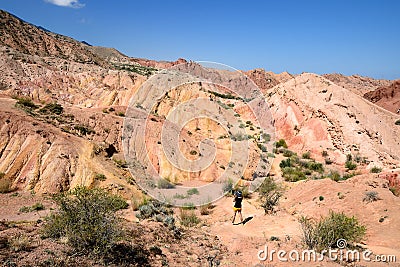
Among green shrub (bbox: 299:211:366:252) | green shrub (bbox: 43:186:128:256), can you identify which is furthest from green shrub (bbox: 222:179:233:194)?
green shrub (bbox: 43:186:128:256)

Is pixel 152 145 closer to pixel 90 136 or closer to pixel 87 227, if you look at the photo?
pixel 90 136

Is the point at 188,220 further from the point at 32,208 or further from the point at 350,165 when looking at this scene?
the point at 350,165

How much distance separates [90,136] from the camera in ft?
65.5

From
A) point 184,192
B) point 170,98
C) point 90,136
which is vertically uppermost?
point 170,98

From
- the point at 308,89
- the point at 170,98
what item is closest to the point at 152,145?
the point at 170,98

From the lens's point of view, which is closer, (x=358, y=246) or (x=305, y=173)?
(x=358, y=246)

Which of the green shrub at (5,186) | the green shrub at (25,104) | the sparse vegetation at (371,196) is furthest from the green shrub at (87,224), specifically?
the green shrub at (25,104)

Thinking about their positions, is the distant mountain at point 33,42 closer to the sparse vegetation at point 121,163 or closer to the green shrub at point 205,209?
the sparse vegetation at point 121,163

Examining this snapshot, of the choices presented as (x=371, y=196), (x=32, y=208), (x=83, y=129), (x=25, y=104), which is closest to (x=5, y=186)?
(x=32, y=208)

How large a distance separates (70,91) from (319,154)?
32.6 m

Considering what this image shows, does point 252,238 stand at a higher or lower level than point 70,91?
lower

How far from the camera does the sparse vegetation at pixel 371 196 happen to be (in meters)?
13.2

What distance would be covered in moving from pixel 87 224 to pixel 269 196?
35.1 ft

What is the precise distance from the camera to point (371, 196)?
1330 cm
